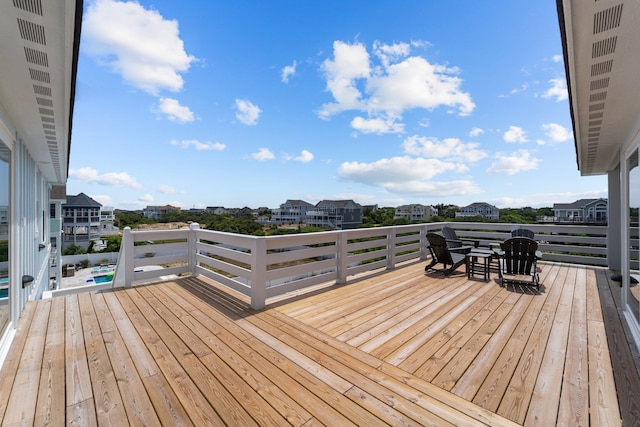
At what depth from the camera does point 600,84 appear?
7.71ft

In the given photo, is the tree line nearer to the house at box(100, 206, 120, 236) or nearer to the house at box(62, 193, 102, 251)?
the house at box(62, 193, 102, 251)

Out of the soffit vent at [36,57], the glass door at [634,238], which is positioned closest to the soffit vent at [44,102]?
the soffit vent at [36,57]

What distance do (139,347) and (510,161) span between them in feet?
48.9

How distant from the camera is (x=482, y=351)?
2350 mm

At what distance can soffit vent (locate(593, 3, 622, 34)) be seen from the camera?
1549mm

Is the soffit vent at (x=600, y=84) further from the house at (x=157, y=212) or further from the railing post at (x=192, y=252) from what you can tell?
the house at (x=157, y=212)

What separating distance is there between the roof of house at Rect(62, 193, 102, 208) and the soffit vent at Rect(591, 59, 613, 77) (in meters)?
36.0

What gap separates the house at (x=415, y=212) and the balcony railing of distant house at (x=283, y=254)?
1826 inches

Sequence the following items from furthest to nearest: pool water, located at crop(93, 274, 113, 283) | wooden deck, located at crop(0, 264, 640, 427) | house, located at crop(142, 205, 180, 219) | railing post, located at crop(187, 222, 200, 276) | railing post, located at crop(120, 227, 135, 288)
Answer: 1. house, located at crop(142, 205, 180, 219)
2. pool water, located at crop(93, 274, 113, 283)
3. railing post, located at crop(187, 222, 200, 276)
4. railing post, located at crop(120, 227, 135, 288)
5. wooden deck, located at crop(0, 264, 640, 427)

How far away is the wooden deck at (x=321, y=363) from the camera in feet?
5.32

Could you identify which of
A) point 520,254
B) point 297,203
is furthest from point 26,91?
point 297,203

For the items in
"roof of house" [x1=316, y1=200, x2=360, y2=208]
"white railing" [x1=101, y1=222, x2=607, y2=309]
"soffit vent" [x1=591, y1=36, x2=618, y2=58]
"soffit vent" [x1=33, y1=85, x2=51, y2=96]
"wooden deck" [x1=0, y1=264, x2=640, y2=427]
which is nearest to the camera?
"wooden deck" [x1=0, y1=264, x2=640, y2=427]

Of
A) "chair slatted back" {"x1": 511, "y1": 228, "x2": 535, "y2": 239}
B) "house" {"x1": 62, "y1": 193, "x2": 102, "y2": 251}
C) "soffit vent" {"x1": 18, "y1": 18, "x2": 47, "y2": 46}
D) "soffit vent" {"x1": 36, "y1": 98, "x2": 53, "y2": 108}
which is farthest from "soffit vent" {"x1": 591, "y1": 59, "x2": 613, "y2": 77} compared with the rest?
"house" {"x1": 62, "y1": 193, "x2": 102, "y2": 251}

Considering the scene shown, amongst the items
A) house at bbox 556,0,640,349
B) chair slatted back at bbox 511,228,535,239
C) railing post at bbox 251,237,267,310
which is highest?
house at bbox 556,0,640,349
